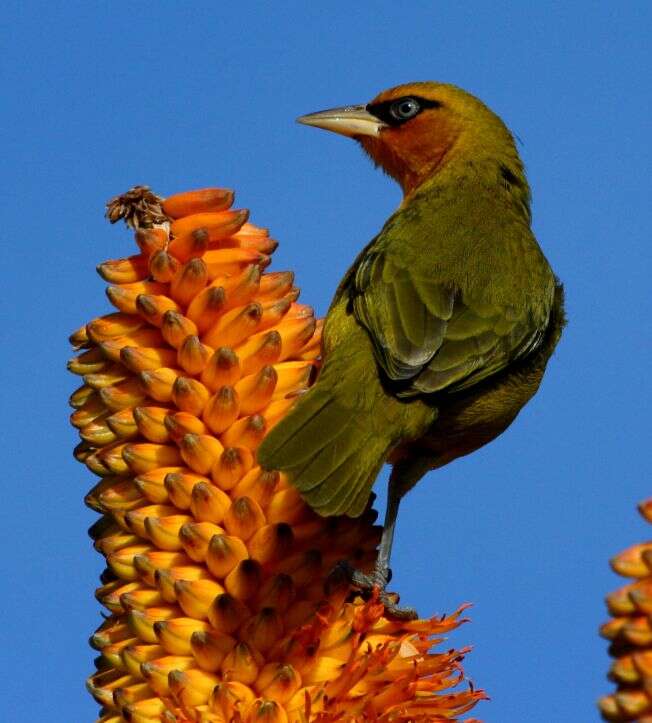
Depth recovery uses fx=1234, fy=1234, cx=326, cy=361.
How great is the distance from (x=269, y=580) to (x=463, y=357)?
1.93 metres

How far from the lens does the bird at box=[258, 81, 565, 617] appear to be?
12.5 ft

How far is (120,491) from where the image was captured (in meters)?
2.89

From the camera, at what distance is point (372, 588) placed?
2.74 meters

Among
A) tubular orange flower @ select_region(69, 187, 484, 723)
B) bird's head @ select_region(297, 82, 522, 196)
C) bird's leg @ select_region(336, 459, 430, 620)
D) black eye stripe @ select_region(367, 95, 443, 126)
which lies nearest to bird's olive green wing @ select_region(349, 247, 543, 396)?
bird's leg @ select_region(336, 459, 430, 620)

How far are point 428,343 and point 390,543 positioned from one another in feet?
2.65

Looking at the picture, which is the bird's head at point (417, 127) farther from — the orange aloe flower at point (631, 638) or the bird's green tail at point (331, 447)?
the orange aloe flower at point (631, 638)

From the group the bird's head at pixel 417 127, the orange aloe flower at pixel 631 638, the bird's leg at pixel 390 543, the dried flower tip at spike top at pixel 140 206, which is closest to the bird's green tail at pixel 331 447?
the bird's leg at pixel 390 543

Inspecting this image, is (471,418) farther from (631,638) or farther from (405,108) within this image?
(631,638)

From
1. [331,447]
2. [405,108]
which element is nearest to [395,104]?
[405,108]

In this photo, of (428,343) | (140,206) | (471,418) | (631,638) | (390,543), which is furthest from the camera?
(471,418)

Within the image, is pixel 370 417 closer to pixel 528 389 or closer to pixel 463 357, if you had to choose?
pixel 463 357

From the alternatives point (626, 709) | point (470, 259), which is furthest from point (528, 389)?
point (626, 709)

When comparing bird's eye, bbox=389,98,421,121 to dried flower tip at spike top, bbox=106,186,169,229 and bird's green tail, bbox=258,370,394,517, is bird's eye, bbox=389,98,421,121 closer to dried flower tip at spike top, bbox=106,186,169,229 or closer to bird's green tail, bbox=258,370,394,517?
bird's green tail, bbox=258,370,394,517

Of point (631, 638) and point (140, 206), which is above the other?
point (140, 206)
